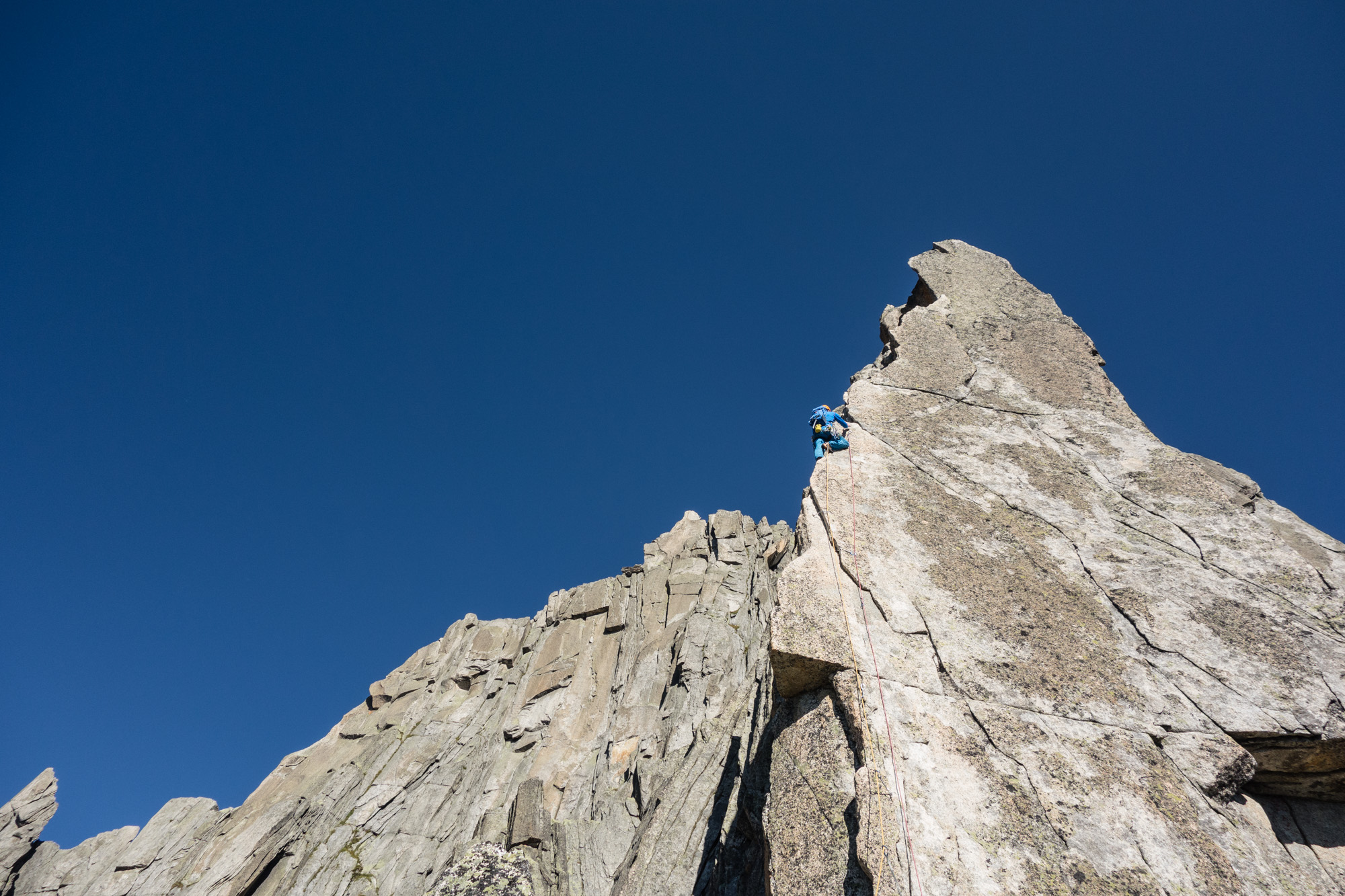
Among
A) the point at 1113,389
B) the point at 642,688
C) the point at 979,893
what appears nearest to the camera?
the point at 979,893

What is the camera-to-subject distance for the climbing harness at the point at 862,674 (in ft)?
14.7

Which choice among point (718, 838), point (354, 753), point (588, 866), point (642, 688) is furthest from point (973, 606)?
point (354, 753)

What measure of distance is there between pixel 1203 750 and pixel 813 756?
10.2ft

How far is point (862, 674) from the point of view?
18.4 feet

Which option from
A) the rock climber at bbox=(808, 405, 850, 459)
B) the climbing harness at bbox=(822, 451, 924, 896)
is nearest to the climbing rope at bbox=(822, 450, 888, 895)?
the climbing harness at bbox=(822, 451, 924, 896)

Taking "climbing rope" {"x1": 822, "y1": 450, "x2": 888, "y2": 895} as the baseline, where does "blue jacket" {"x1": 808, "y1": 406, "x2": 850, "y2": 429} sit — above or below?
above

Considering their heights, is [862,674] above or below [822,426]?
below

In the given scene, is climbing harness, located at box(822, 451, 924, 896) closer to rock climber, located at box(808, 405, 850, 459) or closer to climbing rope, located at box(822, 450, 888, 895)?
climbing rope, located at box(822, 450, 888, 895)

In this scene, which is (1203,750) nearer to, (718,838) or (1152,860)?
(1152,860)

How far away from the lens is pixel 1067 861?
14.6 feet

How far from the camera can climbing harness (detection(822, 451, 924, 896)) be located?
4.47 m

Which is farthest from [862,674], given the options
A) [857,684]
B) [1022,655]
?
[1022,655]

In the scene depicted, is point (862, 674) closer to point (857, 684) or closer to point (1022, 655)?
point (857, 684)

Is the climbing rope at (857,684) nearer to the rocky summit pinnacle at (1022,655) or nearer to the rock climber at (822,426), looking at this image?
the rocky summit pinnacle at (1022,655)
